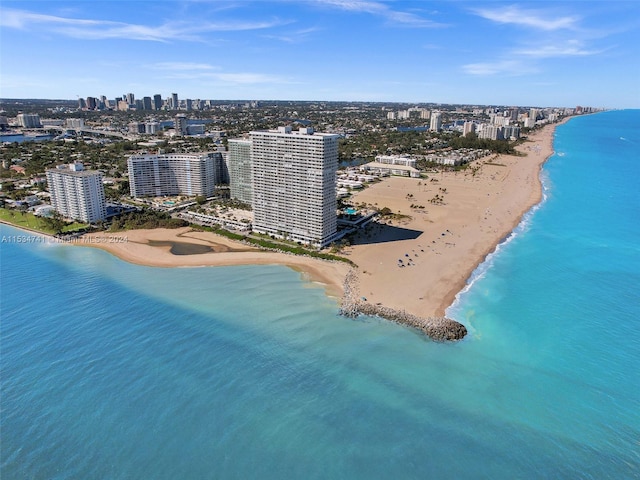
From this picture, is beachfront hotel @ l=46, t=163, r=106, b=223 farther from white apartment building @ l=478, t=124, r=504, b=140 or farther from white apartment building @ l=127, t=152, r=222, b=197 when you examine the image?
white apartment building @ l=478, t=124, r=504, b=140

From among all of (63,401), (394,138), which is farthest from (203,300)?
(394,138)

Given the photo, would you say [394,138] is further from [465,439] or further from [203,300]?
[465,439]

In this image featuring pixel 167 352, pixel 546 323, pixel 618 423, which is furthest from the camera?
pixel 546 323

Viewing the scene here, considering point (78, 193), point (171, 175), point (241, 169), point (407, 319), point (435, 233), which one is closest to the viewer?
point (407, 319)

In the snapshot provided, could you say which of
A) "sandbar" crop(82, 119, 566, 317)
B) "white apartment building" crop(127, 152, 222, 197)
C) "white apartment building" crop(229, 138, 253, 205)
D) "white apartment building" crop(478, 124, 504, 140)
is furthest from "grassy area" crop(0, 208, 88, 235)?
"white apartment building" crop(478, 124, 504, 140)

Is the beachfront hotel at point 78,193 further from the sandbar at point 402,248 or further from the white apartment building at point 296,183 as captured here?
the white apartment building at point 296,183

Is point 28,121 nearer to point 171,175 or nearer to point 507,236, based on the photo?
point 171,175

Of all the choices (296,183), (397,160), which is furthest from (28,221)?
(397,160)
